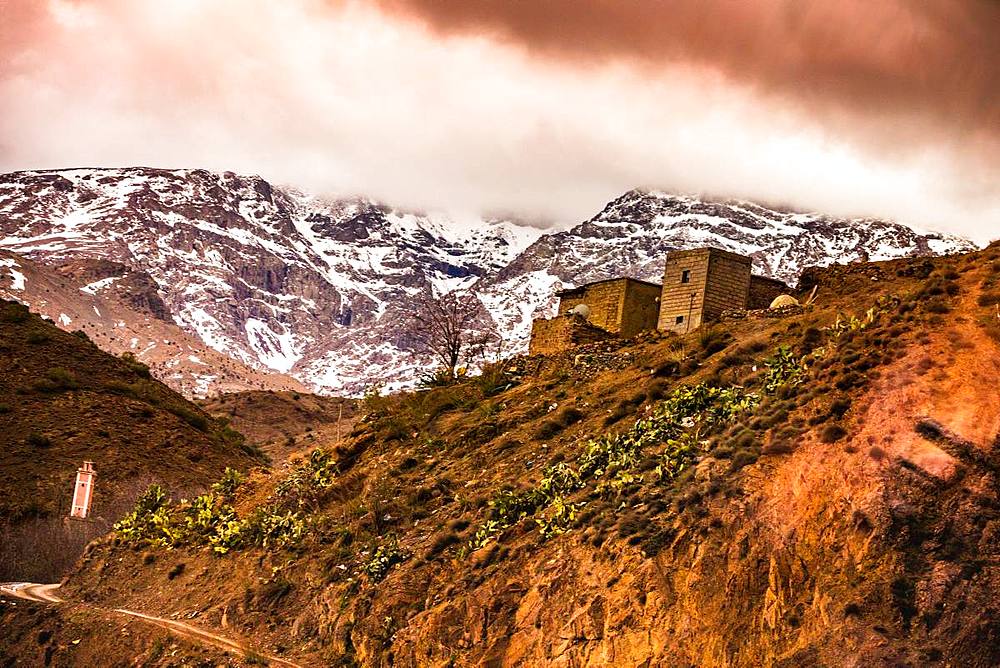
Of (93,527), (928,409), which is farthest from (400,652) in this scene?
(93,527)

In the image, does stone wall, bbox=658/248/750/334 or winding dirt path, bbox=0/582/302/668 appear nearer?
winding dirt path, bbox=0/582/302/668

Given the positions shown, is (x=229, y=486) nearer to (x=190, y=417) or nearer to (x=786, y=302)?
(x=786, y=302)

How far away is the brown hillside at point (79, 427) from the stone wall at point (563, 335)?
21.4 meters

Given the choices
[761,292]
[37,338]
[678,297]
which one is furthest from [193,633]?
[37,338]

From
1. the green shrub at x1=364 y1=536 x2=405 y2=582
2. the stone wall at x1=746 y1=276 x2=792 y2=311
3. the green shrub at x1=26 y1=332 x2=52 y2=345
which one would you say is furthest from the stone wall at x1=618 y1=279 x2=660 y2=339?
the green shrub at x1=26 y1=332 x2=52 y2=345

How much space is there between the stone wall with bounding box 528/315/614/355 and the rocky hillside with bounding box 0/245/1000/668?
4371 mm

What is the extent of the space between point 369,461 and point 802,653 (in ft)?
45.9

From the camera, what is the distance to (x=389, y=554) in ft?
66.1

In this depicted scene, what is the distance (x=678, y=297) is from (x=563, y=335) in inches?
184

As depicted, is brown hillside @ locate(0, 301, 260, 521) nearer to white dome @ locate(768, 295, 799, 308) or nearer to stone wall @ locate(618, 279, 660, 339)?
stone wall @ locate(618, 279, 660, 339)

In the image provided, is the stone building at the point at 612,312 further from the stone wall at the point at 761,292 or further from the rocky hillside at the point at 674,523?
the rocky hillside at the point at 674,523

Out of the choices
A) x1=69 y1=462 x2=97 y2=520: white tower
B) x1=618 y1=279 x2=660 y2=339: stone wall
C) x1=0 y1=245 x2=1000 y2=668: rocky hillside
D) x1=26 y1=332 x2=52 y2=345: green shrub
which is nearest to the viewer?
x1=0 y1=245 x2=1000 y2=668: rocky hillside

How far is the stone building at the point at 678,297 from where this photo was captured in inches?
1302

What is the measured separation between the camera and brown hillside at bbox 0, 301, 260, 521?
45781mm
